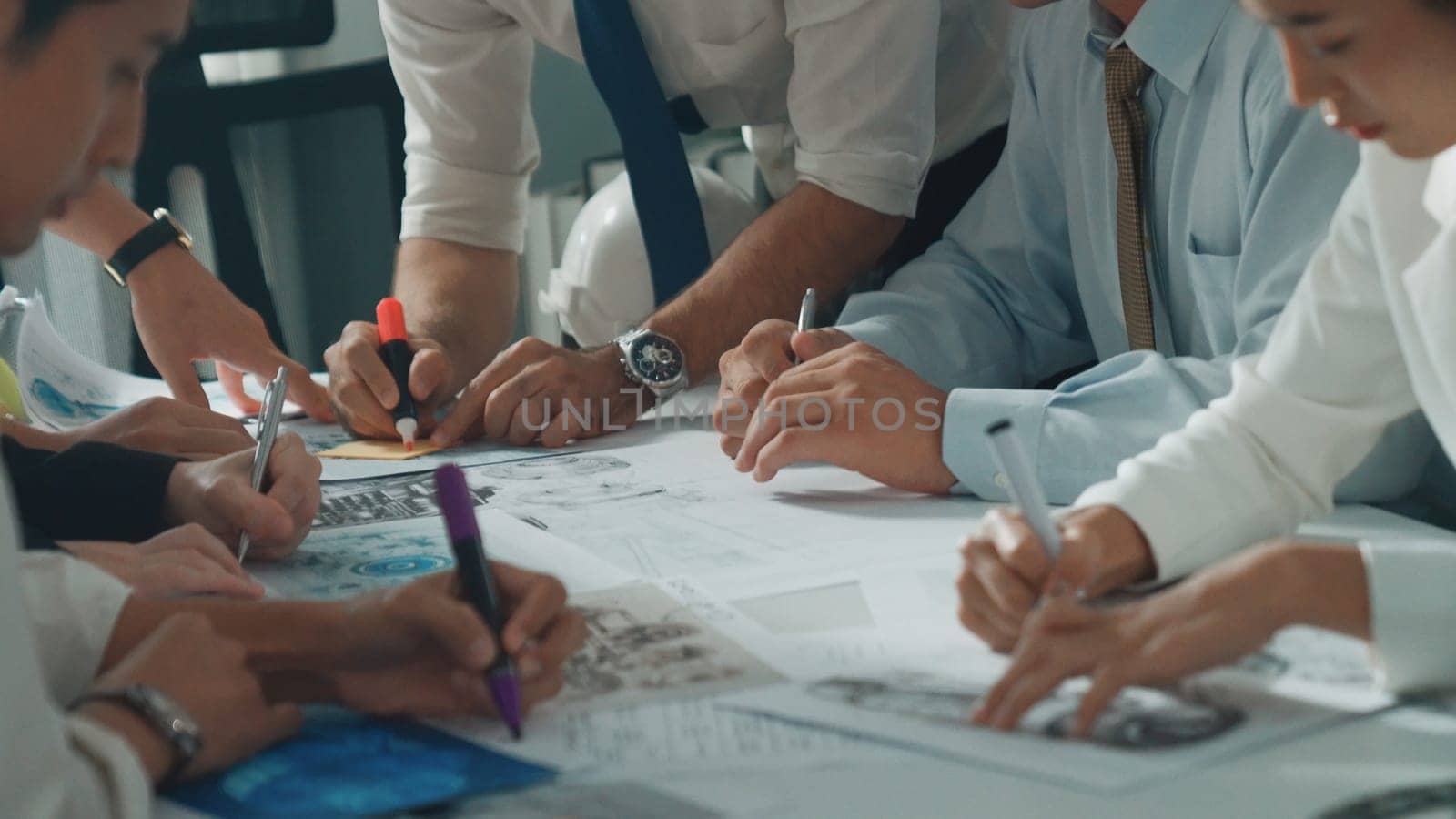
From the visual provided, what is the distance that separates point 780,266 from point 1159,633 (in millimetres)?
1021

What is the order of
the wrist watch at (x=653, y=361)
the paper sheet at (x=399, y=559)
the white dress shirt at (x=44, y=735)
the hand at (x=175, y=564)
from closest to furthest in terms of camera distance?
the white dress shirt at (x=44, y=735) → the hand at (x=175, y=564) → the paper sheet at (x=399, y=559) → the wrist watch at (x=653, y=361)

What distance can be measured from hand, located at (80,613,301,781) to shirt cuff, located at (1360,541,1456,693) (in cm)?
52

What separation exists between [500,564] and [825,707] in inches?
7.8

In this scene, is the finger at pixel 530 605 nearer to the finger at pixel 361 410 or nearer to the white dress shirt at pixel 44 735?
the white dress shirt at pixel 44 735

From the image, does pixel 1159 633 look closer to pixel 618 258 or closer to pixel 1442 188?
pixel 1442 188

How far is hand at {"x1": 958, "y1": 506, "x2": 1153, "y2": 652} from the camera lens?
0.78 m

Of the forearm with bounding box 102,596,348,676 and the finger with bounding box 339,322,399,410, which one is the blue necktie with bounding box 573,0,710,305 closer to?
the finger with bounding box 339,322,399,410

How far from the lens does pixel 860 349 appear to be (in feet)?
4.09

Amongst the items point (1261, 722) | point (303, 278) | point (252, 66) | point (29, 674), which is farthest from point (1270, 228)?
point (252, 66)

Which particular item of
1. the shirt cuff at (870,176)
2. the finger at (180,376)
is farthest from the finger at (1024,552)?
the finger at (180,376)

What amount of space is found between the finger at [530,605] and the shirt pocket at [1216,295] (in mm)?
676

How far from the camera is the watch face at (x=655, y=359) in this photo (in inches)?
60.9

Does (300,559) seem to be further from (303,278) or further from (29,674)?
(303,278)

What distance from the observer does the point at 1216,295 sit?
1.22 m
